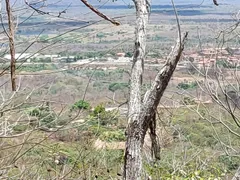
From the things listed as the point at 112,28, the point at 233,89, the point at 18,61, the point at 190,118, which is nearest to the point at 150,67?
the point at 112,28

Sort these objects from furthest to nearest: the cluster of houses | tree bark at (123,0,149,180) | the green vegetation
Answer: the green vegetation
the cluster of houses
tree bark at (123,0,149,180)

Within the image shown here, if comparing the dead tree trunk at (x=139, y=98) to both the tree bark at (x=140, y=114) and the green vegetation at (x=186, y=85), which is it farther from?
the green vegetation at (x=186, y=85)

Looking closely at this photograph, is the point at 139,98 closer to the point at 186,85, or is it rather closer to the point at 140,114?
the point at 140,114

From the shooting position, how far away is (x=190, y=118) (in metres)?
7.24

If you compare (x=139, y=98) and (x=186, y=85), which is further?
(x=186, y=85)

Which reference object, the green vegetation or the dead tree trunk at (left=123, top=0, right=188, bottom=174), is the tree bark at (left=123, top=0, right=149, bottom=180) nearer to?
the dead tree trunk at (left=123, top=0, right=188, bottom=174)

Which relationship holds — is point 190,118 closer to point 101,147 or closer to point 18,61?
point 101,147

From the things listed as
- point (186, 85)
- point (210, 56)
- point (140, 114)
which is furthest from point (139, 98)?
point (186, 85)

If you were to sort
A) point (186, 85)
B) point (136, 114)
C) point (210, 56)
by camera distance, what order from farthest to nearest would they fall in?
1. point (186, 85)
2. point (210, 56)
3. point (136, 114)

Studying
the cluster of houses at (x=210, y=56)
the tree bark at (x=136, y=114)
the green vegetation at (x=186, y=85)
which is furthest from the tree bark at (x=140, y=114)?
the green vegetation at (x=186, y=85)

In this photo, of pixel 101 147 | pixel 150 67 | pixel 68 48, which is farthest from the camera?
pixel 101 147

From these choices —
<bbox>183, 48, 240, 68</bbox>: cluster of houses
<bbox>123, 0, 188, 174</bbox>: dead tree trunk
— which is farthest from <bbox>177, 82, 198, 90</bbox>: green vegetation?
<bbox>123, 0, 188, 174</bbox>: dead tree trunk

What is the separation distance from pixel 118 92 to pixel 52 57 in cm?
156

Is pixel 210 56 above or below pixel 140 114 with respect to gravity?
above
